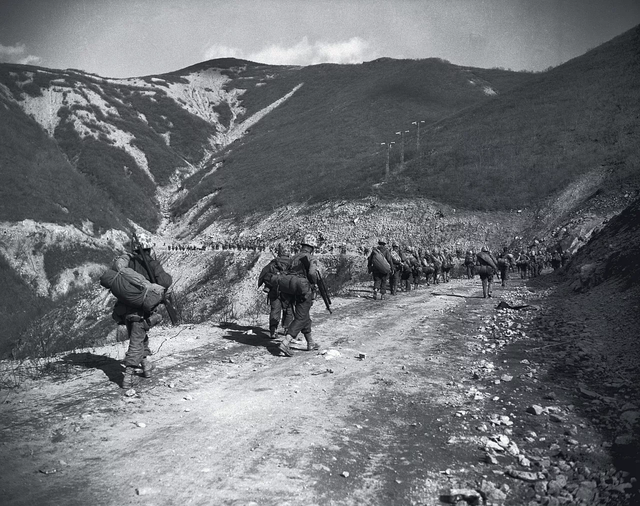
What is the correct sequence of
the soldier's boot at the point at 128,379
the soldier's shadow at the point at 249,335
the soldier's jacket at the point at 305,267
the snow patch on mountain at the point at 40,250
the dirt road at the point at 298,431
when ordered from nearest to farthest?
the dirt road at the point at 298,431 → the soldier's boot at the point at 128,379 → the soldier's jacket at the point at 305,267 → the soldier's shadow at the point at 249,335 → the snow patch on mountain at the point at 40,250

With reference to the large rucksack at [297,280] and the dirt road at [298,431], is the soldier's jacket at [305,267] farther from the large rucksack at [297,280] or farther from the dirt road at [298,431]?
the dirt road at [298,431]

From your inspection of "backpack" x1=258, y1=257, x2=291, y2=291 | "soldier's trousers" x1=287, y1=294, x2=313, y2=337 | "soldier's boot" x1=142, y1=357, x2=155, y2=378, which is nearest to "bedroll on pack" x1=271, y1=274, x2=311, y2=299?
"soldier's trousers" x1=287, y1=294, x2=313, y2=337

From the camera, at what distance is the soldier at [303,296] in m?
8.09

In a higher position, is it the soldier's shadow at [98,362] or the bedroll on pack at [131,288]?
the bedroll on pack at [131,288]

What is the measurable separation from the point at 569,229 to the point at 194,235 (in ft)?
147

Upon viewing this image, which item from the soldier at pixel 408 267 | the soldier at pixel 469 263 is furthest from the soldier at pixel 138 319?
the soldier at pixel 469 263

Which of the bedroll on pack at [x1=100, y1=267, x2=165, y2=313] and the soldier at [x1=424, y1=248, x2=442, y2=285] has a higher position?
the bedroll on pack at [x1=100, y1=267, x2=165, y2=313]

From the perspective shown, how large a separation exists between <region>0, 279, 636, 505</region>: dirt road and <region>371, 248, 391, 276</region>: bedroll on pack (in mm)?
7058

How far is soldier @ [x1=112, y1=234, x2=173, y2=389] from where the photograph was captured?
20.2ft

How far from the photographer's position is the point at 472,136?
57.3m

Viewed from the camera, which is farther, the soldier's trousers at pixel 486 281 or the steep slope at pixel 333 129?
the steep slope at pixel 333 129

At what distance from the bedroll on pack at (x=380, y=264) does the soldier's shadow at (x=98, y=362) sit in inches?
380

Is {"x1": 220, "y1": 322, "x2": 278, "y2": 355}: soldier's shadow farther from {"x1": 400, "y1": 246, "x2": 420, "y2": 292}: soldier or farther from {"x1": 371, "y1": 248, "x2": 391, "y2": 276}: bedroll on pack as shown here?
{"x1": 400, "y1": 246, "x2": 420, "y2": 292}: soldier

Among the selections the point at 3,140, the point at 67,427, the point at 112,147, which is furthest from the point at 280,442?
the point at 112,147
